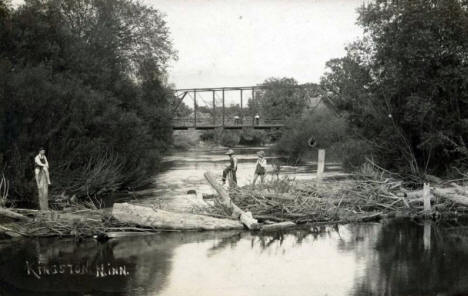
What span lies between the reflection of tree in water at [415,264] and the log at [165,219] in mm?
5094

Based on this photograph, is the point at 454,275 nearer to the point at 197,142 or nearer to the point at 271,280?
the point at 271,280

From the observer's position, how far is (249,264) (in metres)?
14.3

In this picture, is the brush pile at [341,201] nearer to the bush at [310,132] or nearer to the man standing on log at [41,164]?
the man standing on log at [41,164]

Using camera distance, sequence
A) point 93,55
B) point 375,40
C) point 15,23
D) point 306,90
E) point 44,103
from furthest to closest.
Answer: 1. point 306,90
2. point 93,55
3. point 375,40
4. point 15,23
5. point 44,103

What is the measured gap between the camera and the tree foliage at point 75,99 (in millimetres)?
25484

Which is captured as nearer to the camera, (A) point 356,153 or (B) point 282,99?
(A) point 356,153

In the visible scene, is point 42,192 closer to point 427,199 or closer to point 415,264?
point 415,264

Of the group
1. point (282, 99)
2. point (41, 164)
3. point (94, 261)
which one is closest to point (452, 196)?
point (94, 261)

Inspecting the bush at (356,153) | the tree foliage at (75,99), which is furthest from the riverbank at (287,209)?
the bush at (356,153)

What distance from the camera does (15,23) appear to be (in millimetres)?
28891

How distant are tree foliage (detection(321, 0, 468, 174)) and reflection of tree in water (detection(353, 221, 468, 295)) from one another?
35.7 ft

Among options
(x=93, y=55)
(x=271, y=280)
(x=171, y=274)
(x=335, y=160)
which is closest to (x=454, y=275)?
(x=271, y=280)

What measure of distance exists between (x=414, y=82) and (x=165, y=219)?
16851 millimetres

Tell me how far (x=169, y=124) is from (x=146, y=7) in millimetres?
9365
